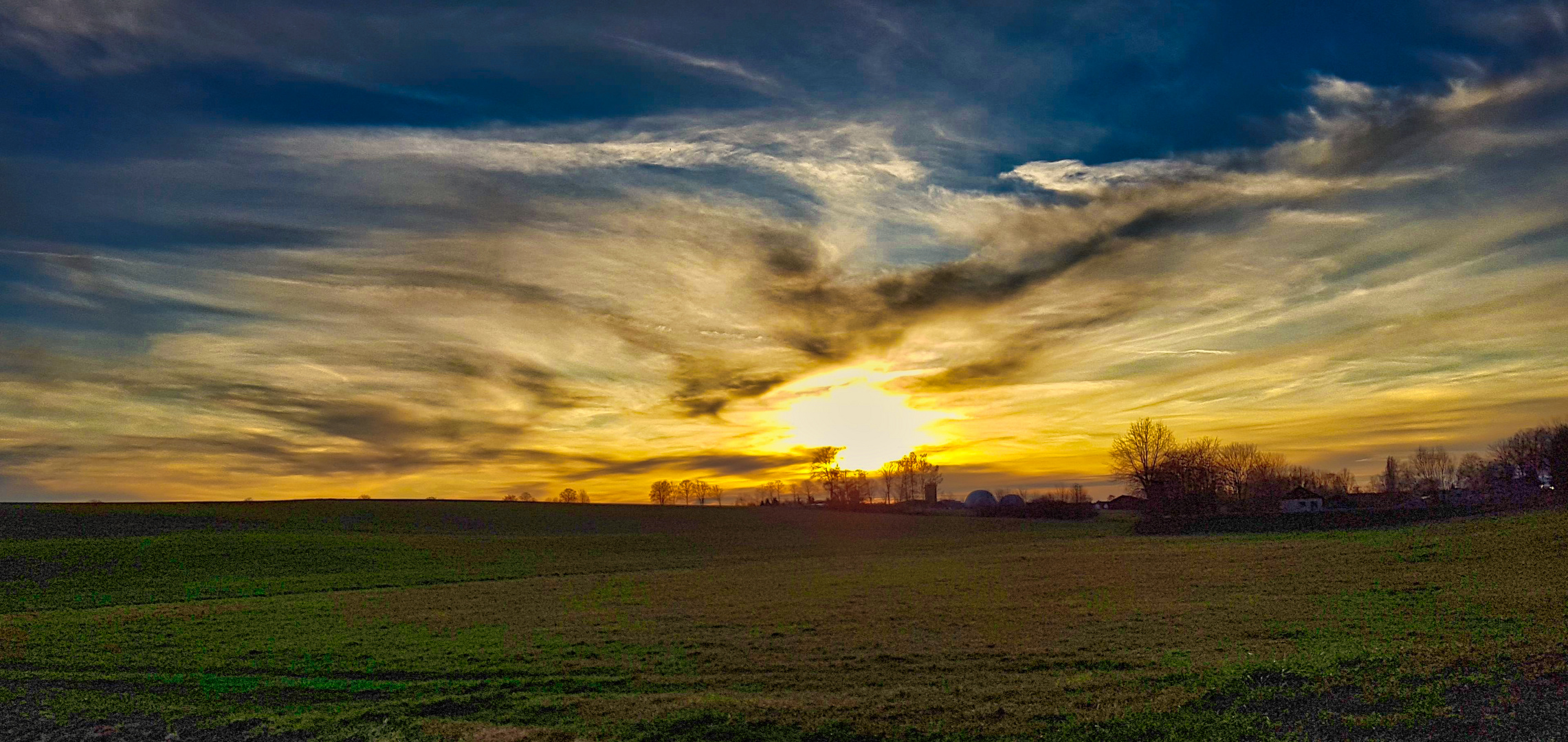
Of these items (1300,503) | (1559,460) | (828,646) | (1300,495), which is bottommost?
(1300,503)

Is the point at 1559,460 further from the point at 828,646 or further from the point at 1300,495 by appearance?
the point at 828,646

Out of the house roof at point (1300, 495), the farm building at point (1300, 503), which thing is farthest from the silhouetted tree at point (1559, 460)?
the house roof at point (1300, 495)

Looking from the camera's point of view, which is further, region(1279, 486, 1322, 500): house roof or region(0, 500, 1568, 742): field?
region(1279, 486, 1322, 500): house roof

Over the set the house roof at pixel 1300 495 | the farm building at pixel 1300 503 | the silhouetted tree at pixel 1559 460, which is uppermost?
the silhouetted tree at pixel 1559 460

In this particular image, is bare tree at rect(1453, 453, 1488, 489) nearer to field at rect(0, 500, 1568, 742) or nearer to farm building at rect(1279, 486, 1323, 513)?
farm building at rect(1279, 486, 1323, 513)

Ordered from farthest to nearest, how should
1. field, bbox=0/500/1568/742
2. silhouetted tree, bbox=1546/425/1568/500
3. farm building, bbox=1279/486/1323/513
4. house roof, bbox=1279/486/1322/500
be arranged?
house roof, bbox=1279/486/1322/500 → farm building, bbox=1279/486/1323/513 → silhouetted tree, bbox=1546/425/1568/500 → field, bbox=0/500/1568/742

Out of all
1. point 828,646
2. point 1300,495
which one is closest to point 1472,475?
point 1300,495

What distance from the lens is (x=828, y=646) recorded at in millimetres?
27109

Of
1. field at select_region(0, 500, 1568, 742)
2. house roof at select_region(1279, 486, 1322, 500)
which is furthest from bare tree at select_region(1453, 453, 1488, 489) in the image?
field at select_region(0, 500, 1568, 742)

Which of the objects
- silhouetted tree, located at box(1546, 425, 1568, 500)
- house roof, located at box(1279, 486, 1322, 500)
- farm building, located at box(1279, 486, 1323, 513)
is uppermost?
silhouetted tree, located at box(1546, 425, 1568, 500)

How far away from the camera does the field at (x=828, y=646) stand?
55.1ft

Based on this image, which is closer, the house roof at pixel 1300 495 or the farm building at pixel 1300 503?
the farm building at pixel 1300 503

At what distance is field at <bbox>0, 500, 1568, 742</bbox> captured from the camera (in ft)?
55.1

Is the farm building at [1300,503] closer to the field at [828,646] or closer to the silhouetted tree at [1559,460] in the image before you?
the silhouetted tree at [1559,460]
